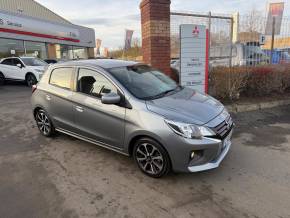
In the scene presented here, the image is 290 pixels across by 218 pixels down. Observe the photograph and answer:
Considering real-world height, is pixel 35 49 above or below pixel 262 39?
above

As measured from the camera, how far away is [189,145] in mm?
3127

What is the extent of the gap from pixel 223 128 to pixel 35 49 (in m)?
20.8

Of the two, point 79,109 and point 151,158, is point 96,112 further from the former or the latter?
point 151,158

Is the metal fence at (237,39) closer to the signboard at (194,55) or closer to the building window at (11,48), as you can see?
the signboard at (194,55)

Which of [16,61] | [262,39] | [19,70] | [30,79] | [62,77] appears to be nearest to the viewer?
[62,77]

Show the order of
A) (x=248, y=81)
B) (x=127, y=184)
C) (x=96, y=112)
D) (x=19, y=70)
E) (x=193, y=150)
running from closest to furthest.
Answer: (x=193, y=150) → (x=127, y=184) → (x=96, y=112) → (x=248, y=81) → (x=19, y=70)

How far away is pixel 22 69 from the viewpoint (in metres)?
13.4

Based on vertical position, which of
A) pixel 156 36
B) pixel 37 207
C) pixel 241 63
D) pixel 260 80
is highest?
pixel 156 36

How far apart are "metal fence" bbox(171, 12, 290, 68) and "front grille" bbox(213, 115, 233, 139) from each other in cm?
396

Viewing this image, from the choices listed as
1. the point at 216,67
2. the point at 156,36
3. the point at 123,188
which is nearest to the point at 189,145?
the point at 123,188

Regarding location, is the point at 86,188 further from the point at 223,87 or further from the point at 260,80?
the point at 260,80

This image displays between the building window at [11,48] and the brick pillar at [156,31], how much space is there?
15.0 meters

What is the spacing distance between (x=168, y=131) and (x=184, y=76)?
3.65m

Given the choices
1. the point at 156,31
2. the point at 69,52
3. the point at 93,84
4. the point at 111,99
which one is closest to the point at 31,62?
the point at 156,31
